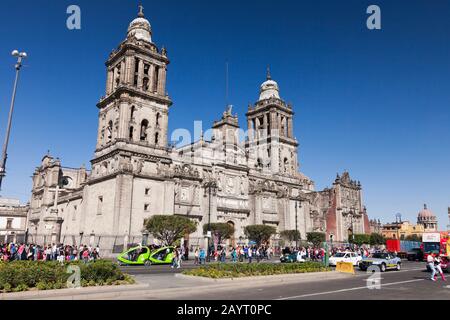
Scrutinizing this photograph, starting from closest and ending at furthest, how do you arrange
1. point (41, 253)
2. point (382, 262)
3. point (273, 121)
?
point (382, 262) → point (41, 253) → point (273, 121)

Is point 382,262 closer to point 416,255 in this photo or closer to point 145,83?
point 416,255

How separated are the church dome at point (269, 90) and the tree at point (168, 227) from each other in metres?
41.8

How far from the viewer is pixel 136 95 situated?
49.9 meters

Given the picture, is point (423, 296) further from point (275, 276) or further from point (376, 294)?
point (275, 276)

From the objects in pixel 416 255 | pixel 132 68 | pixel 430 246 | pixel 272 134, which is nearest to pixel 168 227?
pixel 132 68

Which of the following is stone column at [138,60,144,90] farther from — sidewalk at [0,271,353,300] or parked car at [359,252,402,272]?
parked car at [359,252,402,272]

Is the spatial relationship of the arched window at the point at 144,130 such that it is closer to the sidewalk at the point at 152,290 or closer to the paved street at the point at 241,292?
the sidewalk at the point at 152,290

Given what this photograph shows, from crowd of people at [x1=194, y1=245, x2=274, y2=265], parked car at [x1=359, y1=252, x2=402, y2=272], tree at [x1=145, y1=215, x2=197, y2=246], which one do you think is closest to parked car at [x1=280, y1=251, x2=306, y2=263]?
crowd of people at [x1=194, y1=245, x2=274, y2=265]

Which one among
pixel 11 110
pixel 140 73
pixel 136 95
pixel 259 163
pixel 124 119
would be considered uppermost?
pixel 140 73

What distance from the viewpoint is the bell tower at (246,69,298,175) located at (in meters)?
69.4

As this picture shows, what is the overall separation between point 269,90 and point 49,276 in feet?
218

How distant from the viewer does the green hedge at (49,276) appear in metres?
12.9

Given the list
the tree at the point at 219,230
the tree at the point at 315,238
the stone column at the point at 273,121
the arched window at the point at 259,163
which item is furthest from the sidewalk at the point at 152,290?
the stone column at the point at 273,121
